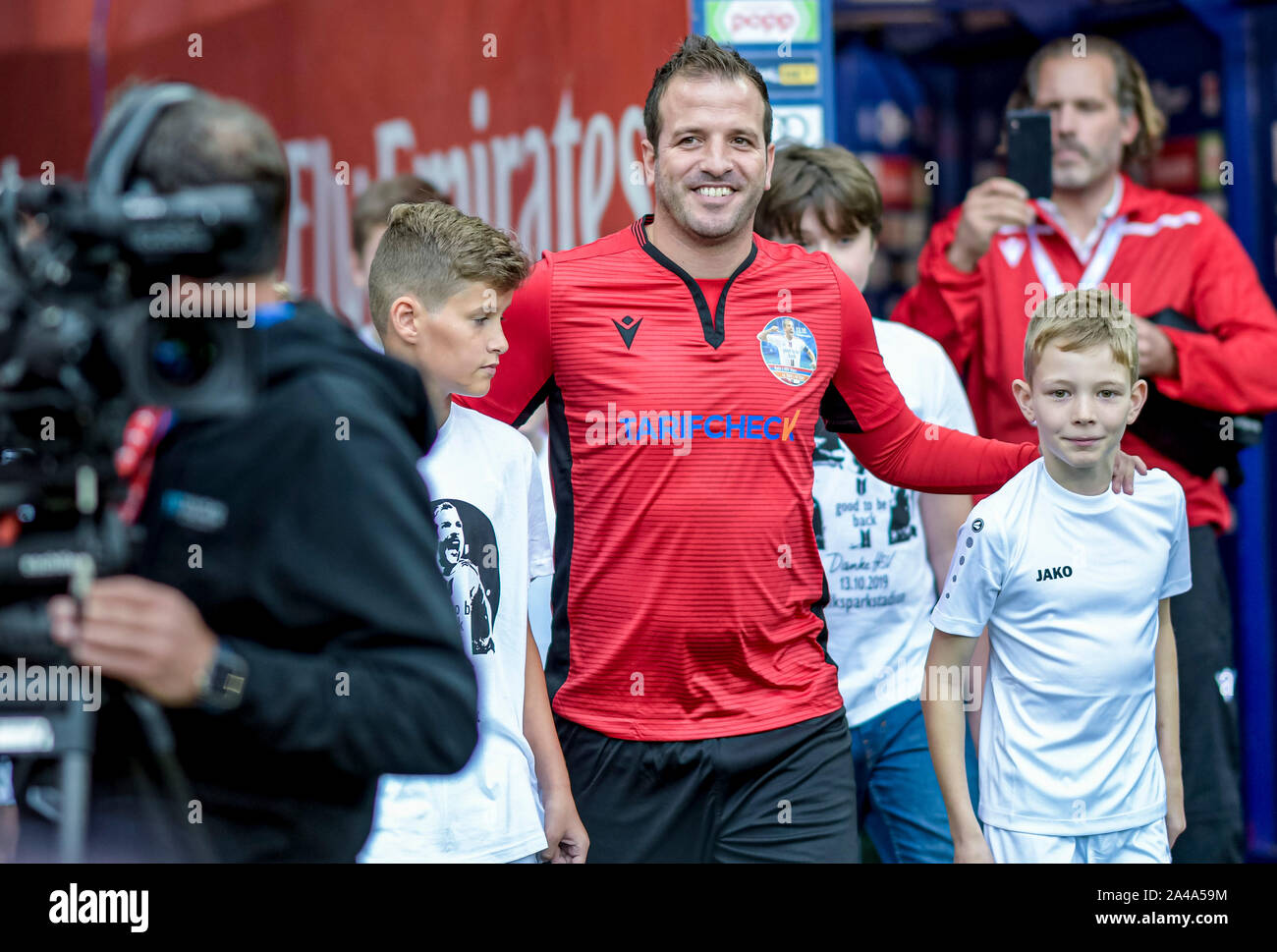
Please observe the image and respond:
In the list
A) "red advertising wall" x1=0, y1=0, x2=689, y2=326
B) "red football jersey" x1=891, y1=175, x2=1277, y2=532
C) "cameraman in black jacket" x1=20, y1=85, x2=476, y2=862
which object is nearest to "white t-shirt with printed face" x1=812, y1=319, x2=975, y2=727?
A: "red football jersey" x1=891, y1=175, x2=1277, y2=532

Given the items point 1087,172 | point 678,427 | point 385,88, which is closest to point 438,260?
point 678,427

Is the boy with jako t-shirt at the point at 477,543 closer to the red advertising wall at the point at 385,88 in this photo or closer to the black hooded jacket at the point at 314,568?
the black hooded jacket at the point at 314,568

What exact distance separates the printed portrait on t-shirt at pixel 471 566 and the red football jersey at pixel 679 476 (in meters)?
0.24

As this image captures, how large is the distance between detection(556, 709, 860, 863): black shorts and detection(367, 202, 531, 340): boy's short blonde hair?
80cm

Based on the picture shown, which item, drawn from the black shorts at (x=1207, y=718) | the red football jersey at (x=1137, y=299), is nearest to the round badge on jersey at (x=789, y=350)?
the red football jersey at (x=1137, y=299)

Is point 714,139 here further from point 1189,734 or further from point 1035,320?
point 1189,734

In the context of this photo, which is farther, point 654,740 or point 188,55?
point 188,55

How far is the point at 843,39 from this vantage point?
15.2 feet

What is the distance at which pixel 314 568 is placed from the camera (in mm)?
1579

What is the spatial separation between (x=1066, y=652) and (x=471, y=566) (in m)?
0.97

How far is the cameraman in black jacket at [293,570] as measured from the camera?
1571 mm

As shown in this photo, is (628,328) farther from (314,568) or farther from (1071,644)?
(314,568)

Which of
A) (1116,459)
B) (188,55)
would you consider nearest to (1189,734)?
(1116,459)
